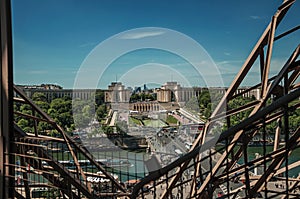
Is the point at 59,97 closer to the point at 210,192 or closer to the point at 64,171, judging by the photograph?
the point at 64,171

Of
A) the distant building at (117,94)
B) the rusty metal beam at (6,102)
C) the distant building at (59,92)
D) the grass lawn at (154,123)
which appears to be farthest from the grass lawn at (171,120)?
the rusty metal beam at (6,102)

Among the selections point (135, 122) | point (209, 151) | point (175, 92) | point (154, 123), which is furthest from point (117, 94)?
point (209, 151)

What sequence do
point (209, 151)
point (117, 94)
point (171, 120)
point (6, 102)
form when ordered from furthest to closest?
point (171, 120), point (117, 94), point (6, 102), point (209, 151)

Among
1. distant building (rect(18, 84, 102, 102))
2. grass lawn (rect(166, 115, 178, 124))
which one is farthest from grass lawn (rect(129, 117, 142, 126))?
distant building (rect(18, 84, 102, 102))

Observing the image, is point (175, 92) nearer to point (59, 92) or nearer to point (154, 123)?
point (154, 123)

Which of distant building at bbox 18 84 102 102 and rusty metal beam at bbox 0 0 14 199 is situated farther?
distant building at bbox 18 84 102 102

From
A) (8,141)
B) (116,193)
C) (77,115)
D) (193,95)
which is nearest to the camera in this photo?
(8,141)

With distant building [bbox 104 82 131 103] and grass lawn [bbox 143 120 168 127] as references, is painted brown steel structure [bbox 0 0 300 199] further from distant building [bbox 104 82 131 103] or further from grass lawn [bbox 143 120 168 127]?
grass lawn [bbox 143 120 168 127]

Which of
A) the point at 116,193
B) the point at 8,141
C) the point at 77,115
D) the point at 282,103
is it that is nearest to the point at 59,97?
the point at 77,115
